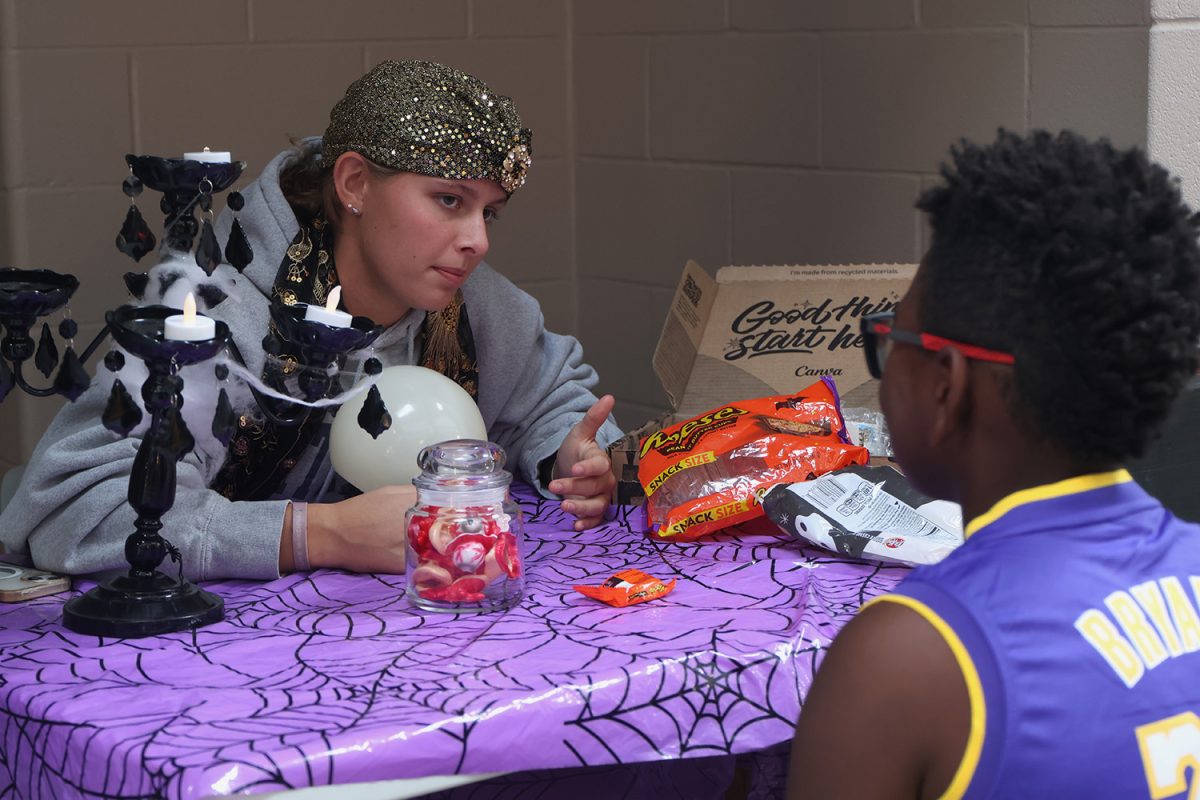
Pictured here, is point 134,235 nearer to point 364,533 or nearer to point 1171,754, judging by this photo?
point 364,533

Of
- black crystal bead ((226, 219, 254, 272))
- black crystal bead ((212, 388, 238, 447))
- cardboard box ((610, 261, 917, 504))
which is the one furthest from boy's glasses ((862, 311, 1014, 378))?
cardboard box ((610, 261, 917, 504))

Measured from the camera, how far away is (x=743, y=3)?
10.2 ft

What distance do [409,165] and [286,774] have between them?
946mm

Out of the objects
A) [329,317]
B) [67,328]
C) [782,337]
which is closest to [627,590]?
[329,317]

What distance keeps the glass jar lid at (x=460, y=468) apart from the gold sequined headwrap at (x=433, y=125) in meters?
0.46

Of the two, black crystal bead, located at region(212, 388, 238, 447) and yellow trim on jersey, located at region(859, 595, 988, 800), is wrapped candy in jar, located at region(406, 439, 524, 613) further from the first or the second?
Answer: yellow trim on jersey, located at region(859, 595, 988, 800)

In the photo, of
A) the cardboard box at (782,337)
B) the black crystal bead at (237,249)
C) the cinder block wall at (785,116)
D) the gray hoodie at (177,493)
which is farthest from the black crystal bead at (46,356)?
the cinder block wall at (785,116)

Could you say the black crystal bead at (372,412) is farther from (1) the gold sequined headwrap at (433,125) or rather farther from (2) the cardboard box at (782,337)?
(2) the cardboard box at (782,337)

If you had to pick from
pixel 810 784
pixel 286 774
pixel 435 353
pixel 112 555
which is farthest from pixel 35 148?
pixel 810 784

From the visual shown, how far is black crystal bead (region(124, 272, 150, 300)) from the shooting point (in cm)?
166

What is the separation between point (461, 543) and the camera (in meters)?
1.55

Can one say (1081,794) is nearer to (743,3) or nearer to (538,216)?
(743,3)

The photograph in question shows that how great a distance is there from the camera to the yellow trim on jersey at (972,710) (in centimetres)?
98

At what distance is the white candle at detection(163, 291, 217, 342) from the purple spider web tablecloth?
12.2 inches
